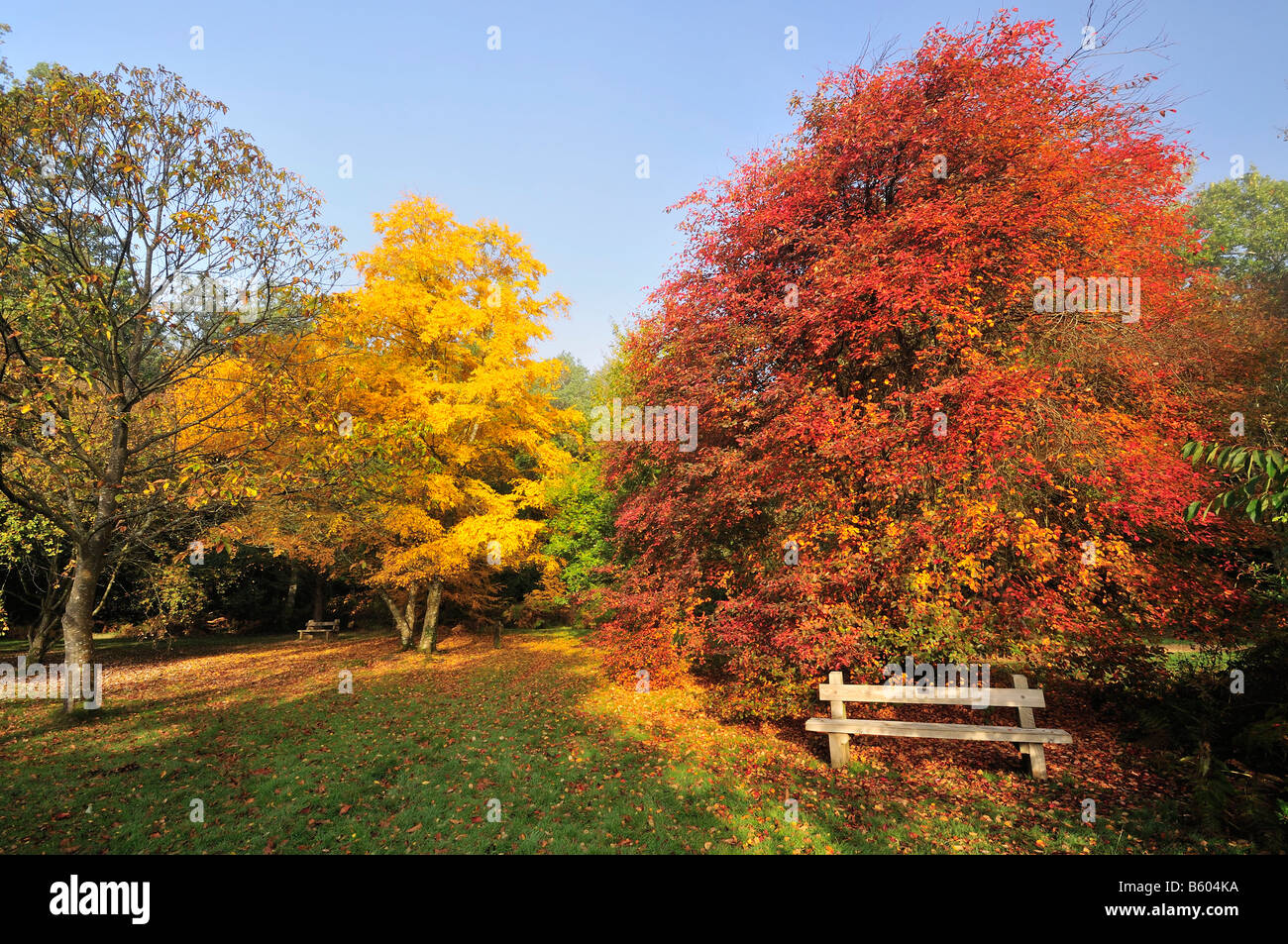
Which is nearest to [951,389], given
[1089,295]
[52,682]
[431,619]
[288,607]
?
[1089,295]

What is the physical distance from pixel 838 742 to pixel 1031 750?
2128 mm

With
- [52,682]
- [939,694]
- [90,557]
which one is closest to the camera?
[939,694]

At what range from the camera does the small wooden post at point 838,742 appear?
6566 millimetres

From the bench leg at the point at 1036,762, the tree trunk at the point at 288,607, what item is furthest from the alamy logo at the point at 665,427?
the tree trunk at the point at 288,607

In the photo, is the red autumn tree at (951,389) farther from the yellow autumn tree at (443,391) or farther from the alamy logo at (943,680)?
the yellow autumn tree at (443,391)

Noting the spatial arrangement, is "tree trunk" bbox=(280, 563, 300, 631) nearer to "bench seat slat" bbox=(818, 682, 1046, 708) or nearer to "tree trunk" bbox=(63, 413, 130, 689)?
"tree trunk" bbox=(63, 413, 130, 689)

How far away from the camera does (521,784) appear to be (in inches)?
247

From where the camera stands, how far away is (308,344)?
10.0m

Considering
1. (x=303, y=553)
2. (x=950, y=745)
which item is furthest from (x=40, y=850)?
(x=303, y=553)

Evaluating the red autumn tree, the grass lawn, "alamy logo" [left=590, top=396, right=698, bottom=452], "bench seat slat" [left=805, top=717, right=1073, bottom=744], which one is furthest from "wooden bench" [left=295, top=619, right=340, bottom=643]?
"bench seat slat" [left=805, top=717, right=1073, bottom=744]

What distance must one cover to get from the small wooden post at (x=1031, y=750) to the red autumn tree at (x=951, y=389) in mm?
586
